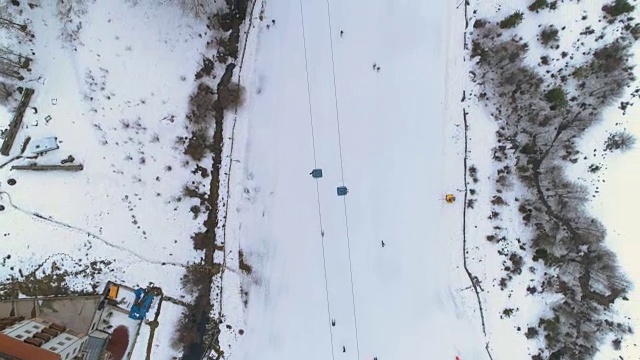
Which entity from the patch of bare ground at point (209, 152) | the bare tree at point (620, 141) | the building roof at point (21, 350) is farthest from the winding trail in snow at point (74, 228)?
the bare tree at point (620, 141)

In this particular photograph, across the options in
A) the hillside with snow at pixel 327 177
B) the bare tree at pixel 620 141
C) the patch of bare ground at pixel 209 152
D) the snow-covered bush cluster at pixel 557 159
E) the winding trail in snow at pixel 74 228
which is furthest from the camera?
the patch of bare ground at pixel 209 152

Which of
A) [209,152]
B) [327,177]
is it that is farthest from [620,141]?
[209,152]

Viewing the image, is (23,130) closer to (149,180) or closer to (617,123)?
(149,180)

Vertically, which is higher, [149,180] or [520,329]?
[149,180]

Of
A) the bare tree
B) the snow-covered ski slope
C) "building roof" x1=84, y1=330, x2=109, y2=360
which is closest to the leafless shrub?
the snow-covered ski slope

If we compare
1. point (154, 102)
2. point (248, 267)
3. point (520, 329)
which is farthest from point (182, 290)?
point (520, 329)

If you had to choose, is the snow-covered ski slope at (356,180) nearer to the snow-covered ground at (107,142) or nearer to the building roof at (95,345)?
the snow-covered ground at (107,142)
